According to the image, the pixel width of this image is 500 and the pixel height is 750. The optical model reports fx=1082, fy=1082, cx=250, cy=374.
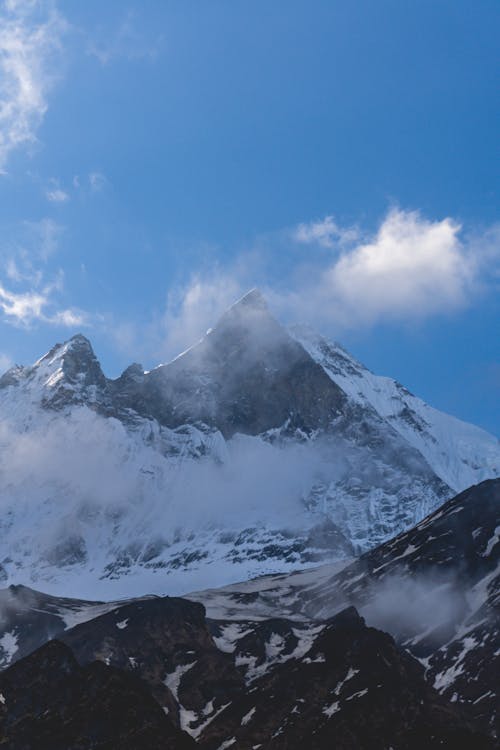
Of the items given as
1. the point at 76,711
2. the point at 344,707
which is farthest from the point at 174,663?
the point at 76,711

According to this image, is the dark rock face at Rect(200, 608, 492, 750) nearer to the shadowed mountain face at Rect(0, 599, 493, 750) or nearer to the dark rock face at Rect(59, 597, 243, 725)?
the shadowed mountain face at Rect(0, 599, 493, 750)

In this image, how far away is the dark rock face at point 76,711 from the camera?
129000 mm

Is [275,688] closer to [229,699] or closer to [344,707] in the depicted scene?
[229,699]

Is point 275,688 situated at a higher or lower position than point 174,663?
lower

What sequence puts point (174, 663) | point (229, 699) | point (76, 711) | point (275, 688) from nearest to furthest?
point (76, 711) → point (275, 688) → point (229, 699) → point (174, 663)

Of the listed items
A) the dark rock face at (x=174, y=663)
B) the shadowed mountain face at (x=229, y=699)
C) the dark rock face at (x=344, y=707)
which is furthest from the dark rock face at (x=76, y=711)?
the dark rock face at (x=174, y=663)

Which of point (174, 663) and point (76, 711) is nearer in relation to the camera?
point (76, 711)

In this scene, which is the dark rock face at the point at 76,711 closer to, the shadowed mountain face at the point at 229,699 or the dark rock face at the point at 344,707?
the shadowed mountain face at the point at 229,699

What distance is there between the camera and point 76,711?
13575 cm

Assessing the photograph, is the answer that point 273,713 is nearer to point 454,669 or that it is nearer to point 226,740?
point 226,740

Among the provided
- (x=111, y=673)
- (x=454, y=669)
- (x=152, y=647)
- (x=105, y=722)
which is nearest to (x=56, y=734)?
(x=105, y=722)

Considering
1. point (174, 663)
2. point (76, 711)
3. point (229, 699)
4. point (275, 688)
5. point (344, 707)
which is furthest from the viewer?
point (174, 663)

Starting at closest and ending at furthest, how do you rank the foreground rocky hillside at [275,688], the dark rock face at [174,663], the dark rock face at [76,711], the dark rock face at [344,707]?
the dark rock face at [76,711]
the foreground rocky hillside at [275,688]
the dark rock face at [344,707]
the dark rock face at [174,663]

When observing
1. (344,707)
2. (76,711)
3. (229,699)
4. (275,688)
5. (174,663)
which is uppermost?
(174,663)
